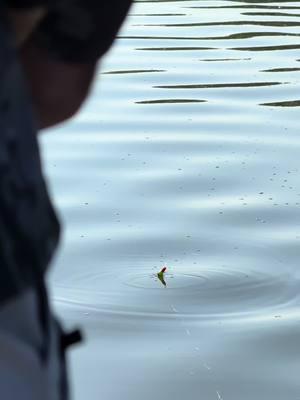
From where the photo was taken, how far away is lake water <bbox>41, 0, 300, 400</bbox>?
4.19 m

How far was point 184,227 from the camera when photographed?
5.68 metres

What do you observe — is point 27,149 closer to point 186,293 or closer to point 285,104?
point 186,293

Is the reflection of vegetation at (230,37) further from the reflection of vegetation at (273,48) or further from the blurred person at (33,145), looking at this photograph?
the blurred person at (33,145)

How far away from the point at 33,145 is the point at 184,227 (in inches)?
177

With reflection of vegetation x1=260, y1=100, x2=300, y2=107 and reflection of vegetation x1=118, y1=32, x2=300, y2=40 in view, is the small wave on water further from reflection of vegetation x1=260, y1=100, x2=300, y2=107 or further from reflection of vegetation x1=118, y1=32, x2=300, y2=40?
reflection of vegetation x1=118, y1=32, x2=300, y2=40

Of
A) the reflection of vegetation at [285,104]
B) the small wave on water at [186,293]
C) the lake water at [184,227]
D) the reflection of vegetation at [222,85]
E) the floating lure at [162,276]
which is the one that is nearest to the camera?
the lake water at [184,227]

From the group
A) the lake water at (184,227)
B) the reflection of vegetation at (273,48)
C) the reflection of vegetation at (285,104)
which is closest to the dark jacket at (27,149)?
the lake water at (184,227)

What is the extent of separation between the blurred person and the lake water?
1062 mm

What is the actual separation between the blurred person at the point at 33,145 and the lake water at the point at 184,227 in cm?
106

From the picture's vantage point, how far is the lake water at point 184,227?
419 centimetres

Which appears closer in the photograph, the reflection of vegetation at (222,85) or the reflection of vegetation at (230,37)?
the reflection of vegetation at (222,85)

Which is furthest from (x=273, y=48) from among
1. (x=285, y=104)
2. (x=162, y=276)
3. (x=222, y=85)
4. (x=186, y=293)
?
(x=186, y=293)

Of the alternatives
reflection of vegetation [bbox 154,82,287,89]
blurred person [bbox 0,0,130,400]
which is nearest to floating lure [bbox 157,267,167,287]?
blurred person [bbox 0,0,130,400]

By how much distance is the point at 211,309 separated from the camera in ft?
15.5
